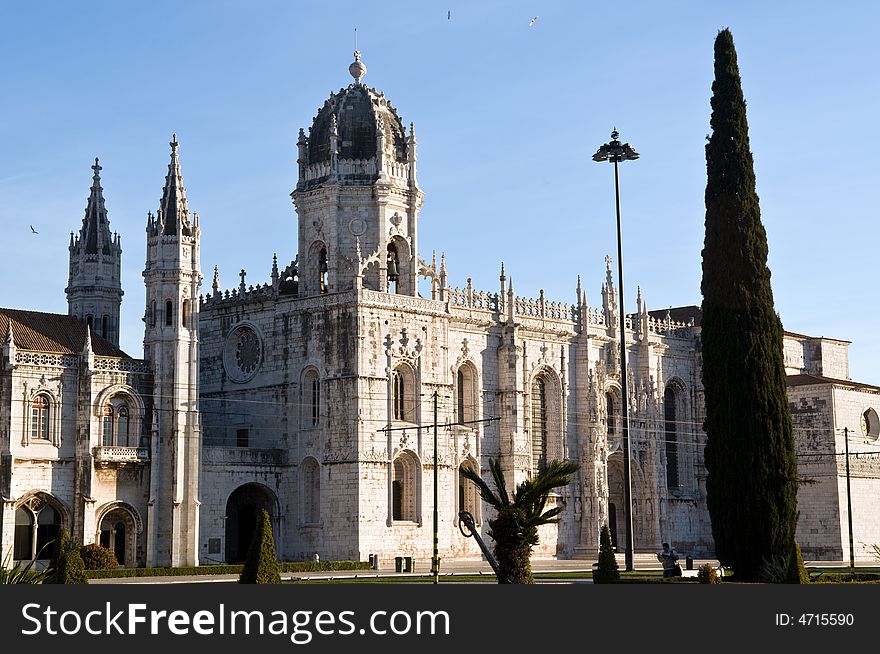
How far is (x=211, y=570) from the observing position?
59.8 m

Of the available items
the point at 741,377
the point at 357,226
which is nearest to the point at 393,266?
the point at 357,226

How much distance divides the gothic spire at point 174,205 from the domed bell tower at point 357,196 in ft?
26.6

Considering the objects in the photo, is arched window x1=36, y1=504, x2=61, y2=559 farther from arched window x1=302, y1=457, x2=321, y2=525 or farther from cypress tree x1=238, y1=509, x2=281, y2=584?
cypress tree x1=238, y1=509, x2=281, y2=584

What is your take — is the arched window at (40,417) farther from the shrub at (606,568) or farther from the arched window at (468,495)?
the shrub at (606,568)

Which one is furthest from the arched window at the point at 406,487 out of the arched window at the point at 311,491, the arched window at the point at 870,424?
the arched window at the point at 870,424

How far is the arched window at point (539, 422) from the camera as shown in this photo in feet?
256

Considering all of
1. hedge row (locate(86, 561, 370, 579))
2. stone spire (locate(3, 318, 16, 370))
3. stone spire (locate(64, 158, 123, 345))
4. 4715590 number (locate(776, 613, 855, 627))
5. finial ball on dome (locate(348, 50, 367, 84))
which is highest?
finial ball on dome (locate(348, 50, 367, 84))

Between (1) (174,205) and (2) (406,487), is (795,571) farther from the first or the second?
(1) (174,205)

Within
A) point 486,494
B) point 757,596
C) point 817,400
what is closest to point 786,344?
point 817,400

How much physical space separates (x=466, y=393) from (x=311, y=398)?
379 inches

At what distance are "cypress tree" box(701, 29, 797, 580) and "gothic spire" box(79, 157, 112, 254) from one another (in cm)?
3495

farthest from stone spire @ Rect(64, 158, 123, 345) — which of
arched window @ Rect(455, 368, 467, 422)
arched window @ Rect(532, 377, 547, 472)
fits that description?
arched window @ Rect(532, 377, 547, 472)

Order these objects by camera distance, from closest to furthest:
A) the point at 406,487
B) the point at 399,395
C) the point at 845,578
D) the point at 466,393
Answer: the point at 845,578, the point at 406,487, the point at 399,395, the point at 466,393

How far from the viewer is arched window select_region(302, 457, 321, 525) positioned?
68.6m
